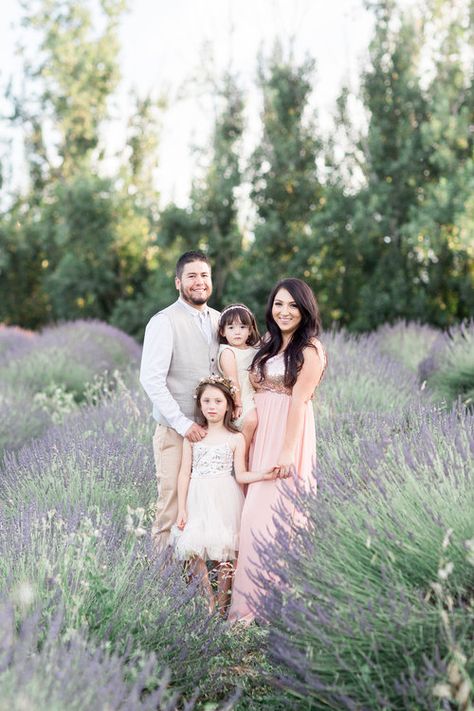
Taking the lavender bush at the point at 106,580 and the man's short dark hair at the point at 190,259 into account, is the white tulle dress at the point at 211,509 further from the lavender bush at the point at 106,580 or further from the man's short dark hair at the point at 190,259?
the man's short dark hair at the point at 190,259

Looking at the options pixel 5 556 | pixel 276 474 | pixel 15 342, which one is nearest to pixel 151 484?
pixel 276 474

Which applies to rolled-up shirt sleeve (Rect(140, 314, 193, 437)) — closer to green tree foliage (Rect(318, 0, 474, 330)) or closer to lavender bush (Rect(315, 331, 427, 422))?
lavender bush (Rect(315, 331, 427, 422))

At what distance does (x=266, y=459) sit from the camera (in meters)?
4.69

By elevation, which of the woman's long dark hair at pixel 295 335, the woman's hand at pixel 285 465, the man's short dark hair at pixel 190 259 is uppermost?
the man's short dark hair at pixel 190 259

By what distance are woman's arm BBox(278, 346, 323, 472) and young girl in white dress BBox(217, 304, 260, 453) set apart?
29cm

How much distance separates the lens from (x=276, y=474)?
459 centimetres

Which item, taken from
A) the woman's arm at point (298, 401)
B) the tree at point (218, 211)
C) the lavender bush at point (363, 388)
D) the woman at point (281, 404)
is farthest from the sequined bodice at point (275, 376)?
the tree at point (218, 211)

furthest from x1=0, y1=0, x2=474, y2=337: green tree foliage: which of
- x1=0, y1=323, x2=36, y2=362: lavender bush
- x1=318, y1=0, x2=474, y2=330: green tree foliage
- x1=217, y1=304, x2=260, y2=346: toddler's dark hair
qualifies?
x1=217, y1=304, x2=260, y2=346: toddler's dark hair

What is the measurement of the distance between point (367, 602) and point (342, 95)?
626 inches

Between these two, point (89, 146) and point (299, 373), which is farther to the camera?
point (89, 146)

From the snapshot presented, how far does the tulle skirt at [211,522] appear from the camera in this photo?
465 centimetres

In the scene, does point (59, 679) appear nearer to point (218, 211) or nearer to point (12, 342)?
point (12, 342)

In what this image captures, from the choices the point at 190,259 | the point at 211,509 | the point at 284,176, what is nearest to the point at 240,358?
the point at 190,259

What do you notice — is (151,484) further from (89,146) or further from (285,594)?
(89,146)
